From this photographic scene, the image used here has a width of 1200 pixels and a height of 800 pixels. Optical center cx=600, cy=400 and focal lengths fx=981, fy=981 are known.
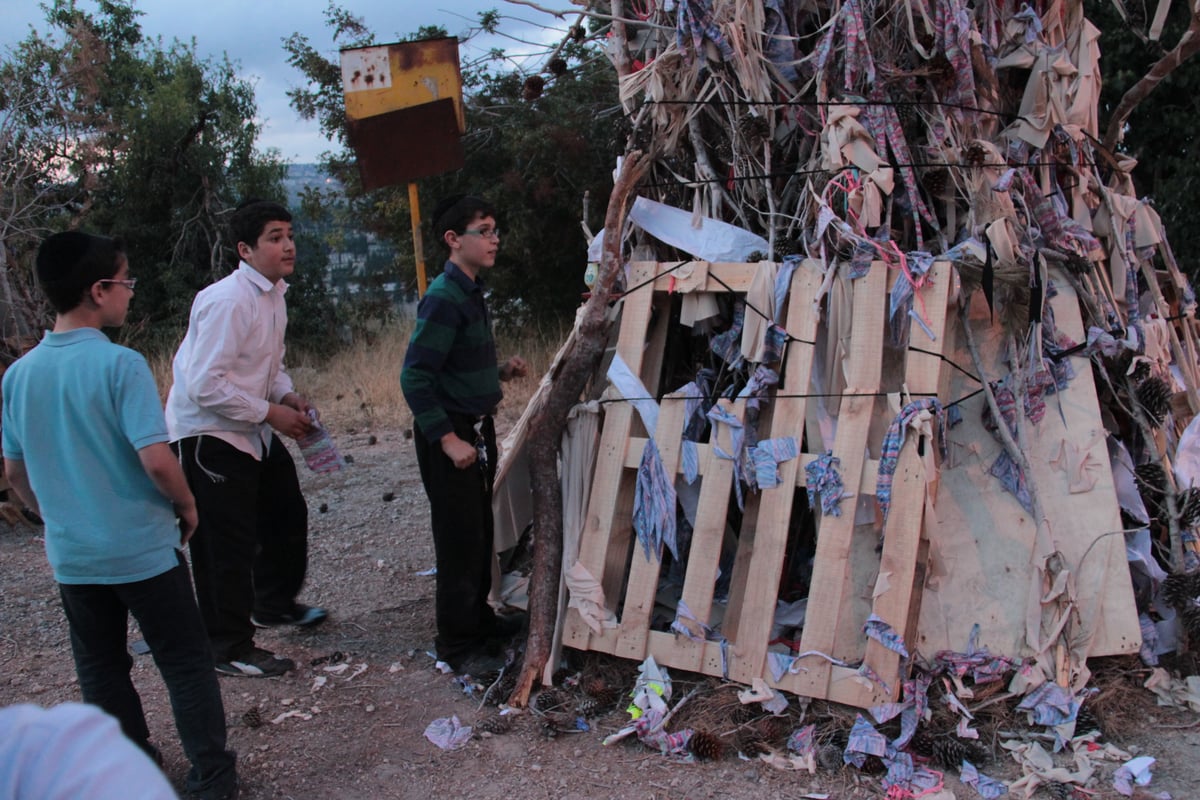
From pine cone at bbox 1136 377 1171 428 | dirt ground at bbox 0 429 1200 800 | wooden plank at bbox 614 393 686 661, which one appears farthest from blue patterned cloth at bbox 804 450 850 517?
pine cone at bbox 1136 377 1171 428

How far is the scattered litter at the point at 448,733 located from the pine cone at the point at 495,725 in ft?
0.17

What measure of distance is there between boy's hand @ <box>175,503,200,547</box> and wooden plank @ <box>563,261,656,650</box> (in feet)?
5.07

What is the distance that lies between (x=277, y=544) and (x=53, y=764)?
4.07 metres

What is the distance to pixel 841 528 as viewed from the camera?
12.0ft

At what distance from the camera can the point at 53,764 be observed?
980 mm

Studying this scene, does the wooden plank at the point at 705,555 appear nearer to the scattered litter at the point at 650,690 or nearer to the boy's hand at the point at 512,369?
the scattered litter at the point at 650,690

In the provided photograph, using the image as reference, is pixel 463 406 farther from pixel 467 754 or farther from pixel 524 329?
pixel 524 329

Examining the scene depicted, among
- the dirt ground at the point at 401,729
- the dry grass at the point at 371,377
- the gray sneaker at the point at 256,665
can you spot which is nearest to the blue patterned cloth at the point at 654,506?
the dirt ground at the point at 401,729

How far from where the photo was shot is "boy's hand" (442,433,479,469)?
398 cm

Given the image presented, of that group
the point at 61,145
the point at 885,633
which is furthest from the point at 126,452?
the point at 61,145

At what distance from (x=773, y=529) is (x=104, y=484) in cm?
233

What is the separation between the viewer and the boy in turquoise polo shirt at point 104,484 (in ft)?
9.85

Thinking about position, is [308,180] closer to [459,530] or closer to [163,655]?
[459,530]

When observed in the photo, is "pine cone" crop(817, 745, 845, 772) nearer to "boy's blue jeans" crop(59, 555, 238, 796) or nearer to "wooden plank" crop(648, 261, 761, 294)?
"wooden plank" crop(648, 261, 761, 294)
